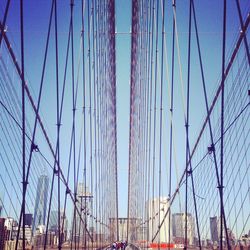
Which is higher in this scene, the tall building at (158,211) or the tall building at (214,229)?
the tall building at (158,211)

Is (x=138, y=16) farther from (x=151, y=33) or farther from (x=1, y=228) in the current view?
(x=1, y=228)

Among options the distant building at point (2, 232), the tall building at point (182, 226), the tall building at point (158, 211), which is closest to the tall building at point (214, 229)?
the tall building at point (182, 226)

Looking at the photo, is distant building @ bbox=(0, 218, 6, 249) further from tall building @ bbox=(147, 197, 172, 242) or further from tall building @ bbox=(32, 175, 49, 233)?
tall building @ bbox=(147, 197, 172, 242)

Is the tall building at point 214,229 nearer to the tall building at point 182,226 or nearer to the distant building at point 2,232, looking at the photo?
the tall building at point 182,226

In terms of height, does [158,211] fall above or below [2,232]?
above

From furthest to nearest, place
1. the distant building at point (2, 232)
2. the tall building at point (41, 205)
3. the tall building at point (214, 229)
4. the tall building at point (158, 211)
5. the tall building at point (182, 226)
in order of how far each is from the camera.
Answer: the tall building at point (158, 211) < the tall building at point (182, 226) < the tall building at point (41, 205) < the tall building at point (214, 229) < the distant building at point (2, 232)

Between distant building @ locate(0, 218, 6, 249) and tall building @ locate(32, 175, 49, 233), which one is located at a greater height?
tall building @ locate(32, 175, 49, 233)

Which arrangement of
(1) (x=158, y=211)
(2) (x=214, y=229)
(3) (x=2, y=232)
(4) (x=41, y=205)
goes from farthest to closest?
(1) (x=158, y=211) < (4) (x=41, y=205) < (2) (x=214, y=229) < (3) (x=2, y=232)

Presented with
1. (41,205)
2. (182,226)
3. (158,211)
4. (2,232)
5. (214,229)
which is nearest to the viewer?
(2,232)

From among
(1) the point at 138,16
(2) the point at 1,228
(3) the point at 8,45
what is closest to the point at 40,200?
(2) the point at 1,228

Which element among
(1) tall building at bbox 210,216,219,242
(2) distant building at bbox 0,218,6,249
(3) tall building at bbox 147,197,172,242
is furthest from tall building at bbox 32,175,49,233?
(1) tall building at bbox 210,216,219,242

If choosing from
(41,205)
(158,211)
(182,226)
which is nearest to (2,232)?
(41,205)

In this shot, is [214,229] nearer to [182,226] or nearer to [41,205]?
[182,226]

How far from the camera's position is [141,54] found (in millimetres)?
16922
